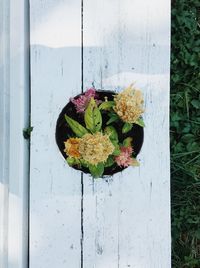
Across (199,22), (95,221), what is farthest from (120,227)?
(199,22)

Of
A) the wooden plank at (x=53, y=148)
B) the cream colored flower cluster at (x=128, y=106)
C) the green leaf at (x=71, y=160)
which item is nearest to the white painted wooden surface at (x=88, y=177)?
the wooden plank at (x=53, y=148)

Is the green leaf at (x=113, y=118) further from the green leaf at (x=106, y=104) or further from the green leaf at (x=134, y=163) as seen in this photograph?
the green leaf at (x=134, y=163)

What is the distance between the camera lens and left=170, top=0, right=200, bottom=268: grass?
1782 mm

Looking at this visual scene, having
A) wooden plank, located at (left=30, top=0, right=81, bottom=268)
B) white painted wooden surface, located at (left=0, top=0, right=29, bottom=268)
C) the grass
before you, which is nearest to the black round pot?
wooden plank, located at (left=30, top=0, right=81, bottom=268)

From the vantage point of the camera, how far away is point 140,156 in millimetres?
1482

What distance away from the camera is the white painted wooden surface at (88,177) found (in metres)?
1.48

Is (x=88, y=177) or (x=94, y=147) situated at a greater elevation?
(x=94, y=147)

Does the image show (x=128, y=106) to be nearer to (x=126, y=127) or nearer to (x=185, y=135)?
(x=126, y=127)

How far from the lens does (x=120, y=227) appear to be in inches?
58.4

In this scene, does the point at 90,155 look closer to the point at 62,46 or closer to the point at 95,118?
the point at 95,118

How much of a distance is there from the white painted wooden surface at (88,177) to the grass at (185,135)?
1.01 feet

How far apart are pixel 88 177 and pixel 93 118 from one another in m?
0.25

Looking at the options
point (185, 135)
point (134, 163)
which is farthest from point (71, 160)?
point (185, 135)

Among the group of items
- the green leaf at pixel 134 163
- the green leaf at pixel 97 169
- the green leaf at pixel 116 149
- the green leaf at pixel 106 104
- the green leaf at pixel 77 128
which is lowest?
the green leaf at pixel 97 169
